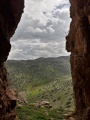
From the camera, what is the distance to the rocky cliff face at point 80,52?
3994 cm

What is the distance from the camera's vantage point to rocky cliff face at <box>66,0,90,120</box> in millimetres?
39938

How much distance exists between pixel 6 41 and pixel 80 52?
48.1 ft

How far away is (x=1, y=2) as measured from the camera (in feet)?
109

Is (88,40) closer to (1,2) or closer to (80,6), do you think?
(80,6)

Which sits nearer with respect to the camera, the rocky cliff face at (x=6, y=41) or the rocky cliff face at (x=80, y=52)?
the rocky cliff face at (x=6, y=41)

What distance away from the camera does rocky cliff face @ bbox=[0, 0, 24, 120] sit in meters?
31.4

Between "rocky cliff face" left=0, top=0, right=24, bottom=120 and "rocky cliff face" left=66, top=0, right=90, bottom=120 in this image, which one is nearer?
"rocky cliff face" left=0, top=0, right=24, bottom=120

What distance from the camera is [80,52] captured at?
4244cm

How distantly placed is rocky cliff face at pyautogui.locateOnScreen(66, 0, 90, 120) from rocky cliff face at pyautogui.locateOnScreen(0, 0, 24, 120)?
978 centimetres

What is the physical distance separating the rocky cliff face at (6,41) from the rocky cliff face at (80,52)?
978 centimetres

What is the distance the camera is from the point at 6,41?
32281mm

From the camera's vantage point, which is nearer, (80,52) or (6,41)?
(6,41)

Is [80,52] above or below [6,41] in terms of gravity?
below

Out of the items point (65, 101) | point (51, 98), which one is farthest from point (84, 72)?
point (51, 98)
